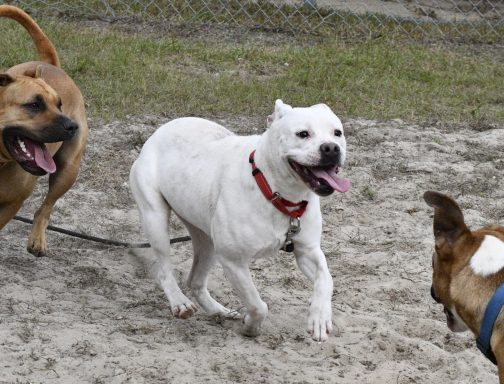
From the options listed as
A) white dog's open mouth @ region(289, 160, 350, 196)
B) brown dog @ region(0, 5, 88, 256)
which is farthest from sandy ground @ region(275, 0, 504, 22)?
white dog's open mouth @ region(289, 160, 350, 196)

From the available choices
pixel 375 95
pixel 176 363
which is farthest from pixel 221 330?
pixel 375 95

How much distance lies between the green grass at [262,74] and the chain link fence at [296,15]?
1.55 feet

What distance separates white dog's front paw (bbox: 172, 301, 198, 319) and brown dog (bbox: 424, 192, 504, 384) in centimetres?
184

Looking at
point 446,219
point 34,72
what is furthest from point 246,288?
point 34,72

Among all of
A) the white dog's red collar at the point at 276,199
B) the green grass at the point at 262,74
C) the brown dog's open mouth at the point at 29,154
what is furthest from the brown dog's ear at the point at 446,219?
the green grass at the point at 262,74

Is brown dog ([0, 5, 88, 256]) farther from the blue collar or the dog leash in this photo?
the blue collar

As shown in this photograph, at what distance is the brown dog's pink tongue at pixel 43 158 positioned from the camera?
595 cm

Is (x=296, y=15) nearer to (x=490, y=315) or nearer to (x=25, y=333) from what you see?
(x=25, y=333)

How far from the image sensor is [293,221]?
5.21m

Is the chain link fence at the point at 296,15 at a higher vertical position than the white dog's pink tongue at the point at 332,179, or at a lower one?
lower

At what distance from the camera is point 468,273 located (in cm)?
398

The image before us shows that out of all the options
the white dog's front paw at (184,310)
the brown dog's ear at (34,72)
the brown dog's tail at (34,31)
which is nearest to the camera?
the white dog's front paw at (184,310)

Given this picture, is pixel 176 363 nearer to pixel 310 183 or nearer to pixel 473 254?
pixel 310 183

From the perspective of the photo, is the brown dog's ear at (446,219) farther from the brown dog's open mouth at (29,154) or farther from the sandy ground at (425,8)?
the sandy ground at (425,8)
